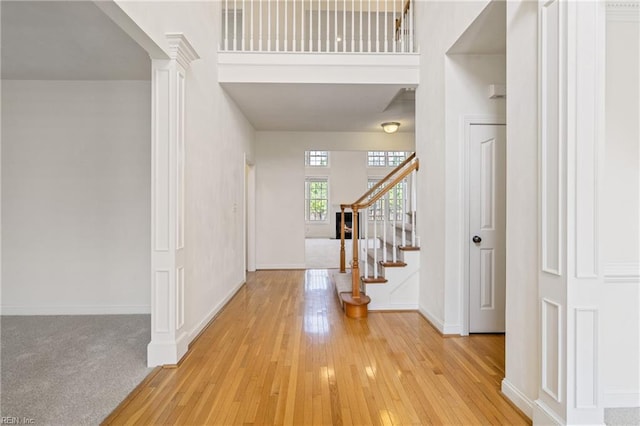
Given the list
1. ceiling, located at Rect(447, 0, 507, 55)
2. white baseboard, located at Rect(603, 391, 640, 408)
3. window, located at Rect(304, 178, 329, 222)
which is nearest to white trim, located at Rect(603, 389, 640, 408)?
white baseboard, located at Rect(603, 391, 640, 408)

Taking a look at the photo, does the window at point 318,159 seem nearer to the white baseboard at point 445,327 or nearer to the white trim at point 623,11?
the white baseboard at point 445,327

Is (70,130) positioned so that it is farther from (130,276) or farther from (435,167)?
(435,167)

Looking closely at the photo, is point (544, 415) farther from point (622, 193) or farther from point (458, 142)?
point (458, 142)

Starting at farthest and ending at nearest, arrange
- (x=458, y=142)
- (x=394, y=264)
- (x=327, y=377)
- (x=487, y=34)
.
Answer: (x=394, y=264) → (x=458, y=142) → (x=487, y=34) → (x=327, y=377)

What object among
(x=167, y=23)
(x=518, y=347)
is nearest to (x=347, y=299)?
(x=518, y=347)

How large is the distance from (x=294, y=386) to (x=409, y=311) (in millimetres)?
2000

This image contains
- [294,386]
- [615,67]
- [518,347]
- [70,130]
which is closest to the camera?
[615,67]

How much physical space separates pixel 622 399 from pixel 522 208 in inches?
49.0

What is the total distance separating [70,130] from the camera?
11.8 feet

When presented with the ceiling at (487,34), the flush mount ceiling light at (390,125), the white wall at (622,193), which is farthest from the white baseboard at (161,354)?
the flush mount ceiling light at (390,125)

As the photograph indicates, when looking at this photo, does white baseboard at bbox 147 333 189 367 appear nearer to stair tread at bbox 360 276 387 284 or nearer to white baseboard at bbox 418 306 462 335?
stair tread at bbox 360 276 387 284

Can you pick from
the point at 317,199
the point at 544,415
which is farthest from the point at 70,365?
the point at 317,199

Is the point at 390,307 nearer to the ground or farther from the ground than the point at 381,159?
nearer to the ground

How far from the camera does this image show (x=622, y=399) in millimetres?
1881
